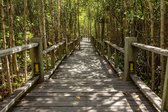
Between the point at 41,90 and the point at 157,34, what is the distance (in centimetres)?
624

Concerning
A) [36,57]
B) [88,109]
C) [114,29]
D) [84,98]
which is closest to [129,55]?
[84,98]

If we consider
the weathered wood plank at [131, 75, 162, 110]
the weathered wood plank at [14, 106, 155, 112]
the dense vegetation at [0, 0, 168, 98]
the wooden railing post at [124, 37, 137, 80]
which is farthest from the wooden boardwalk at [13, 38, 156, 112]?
the dense vegetation at [0, 0, 168, 98]

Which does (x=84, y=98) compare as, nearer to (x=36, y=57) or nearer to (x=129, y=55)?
(x=36, y=57)

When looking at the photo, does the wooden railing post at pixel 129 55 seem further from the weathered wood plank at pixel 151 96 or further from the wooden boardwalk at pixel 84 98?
the weathered wood plank at pixel 151 96

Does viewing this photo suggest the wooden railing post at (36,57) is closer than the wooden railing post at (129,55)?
Yes

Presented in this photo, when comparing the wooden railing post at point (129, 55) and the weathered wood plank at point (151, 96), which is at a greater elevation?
the wooden railing post at point (129, 55)

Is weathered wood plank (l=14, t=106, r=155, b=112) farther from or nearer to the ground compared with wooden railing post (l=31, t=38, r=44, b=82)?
nearer to the ground

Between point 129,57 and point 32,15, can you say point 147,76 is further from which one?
point 32,15

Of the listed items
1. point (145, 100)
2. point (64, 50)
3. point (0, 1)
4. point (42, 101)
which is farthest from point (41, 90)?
point (64, 50)

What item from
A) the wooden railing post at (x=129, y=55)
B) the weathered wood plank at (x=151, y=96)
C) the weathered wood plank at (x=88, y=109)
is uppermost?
the wooden railing post at (x=129, y=55)

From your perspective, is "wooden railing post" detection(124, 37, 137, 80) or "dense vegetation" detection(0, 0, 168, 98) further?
"dense vegetation" detection(0, 0, 168, 98)

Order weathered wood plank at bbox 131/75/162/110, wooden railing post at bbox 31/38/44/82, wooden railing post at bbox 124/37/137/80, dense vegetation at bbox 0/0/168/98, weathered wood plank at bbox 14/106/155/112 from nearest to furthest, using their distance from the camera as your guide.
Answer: weathered wood plank at bbox 131/75/162/110 < weathered wood plank at bbox 14/106/155/112 < wooden railing post at bbox 31/38/44/82 < wooden railing post at bbox 124/37/137/80 < dense vegetation at bbox 0/0/168/98

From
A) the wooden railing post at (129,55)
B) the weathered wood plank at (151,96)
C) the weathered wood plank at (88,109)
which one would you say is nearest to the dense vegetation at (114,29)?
the wooden railing post at (129,55)

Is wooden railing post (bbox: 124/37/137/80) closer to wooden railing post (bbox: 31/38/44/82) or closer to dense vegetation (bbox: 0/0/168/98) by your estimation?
dense vegetation (bbox: 0/0/168/98)
